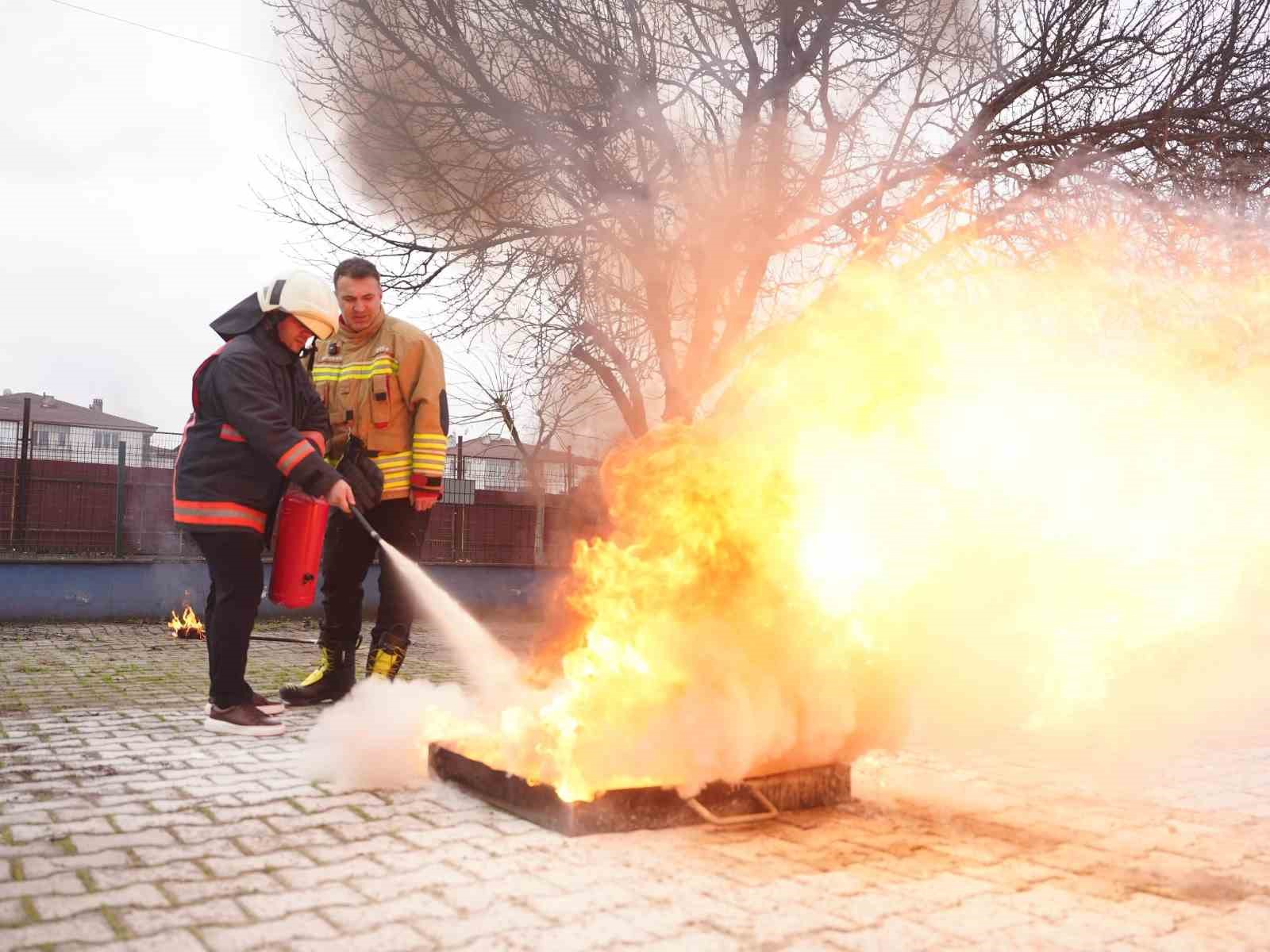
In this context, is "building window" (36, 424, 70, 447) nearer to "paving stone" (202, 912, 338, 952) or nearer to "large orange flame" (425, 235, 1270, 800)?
"large orange flame" (425, 235, 1270, 800)

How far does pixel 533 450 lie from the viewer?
17.1 metres

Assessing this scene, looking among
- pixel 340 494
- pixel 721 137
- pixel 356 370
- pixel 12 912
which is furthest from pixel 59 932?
pixel 721 137

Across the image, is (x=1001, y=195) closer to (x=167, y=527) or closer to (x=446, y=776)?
(x=446, y=776)

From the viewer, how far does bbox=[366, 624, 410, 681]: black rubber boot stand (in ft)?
18.9

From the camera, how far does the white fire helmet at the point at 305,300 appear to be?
16.9ft

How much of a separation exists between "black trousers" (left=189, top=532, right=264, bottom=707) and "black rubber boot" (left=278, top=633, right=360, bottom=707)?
877mm

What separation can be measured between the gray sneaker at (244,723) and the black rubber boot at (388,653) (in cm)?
68

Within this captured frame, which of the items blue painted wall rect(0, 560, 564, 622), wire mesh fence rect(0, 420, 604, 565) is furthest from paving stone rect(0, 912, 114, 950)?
wire mesh fence rect(0, 420, 604, 565)

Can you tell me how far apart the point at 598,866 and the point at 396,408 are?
11.2 feet

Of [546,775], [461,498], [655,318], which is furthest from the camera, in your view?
[461,498]

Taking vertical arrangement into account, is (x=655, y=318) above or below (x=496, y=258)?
below

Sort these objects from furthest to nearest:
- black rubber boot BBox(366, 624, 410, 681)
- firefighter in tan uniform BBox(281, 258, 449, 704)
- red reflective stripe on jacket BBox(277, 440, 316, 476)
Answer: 1. firefighter in tan uniform BBox(281, 258, 449, 704)
2. black rubber boot BBox(366, 624, 410, 681)
3. red reflective stripe on jacket BBox(277, 440, 316, 476)

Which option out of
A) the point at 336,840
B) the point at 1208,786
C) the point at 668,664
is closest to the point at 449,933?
the point at 336,840

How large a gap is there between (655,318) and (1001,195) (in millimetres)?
3498
